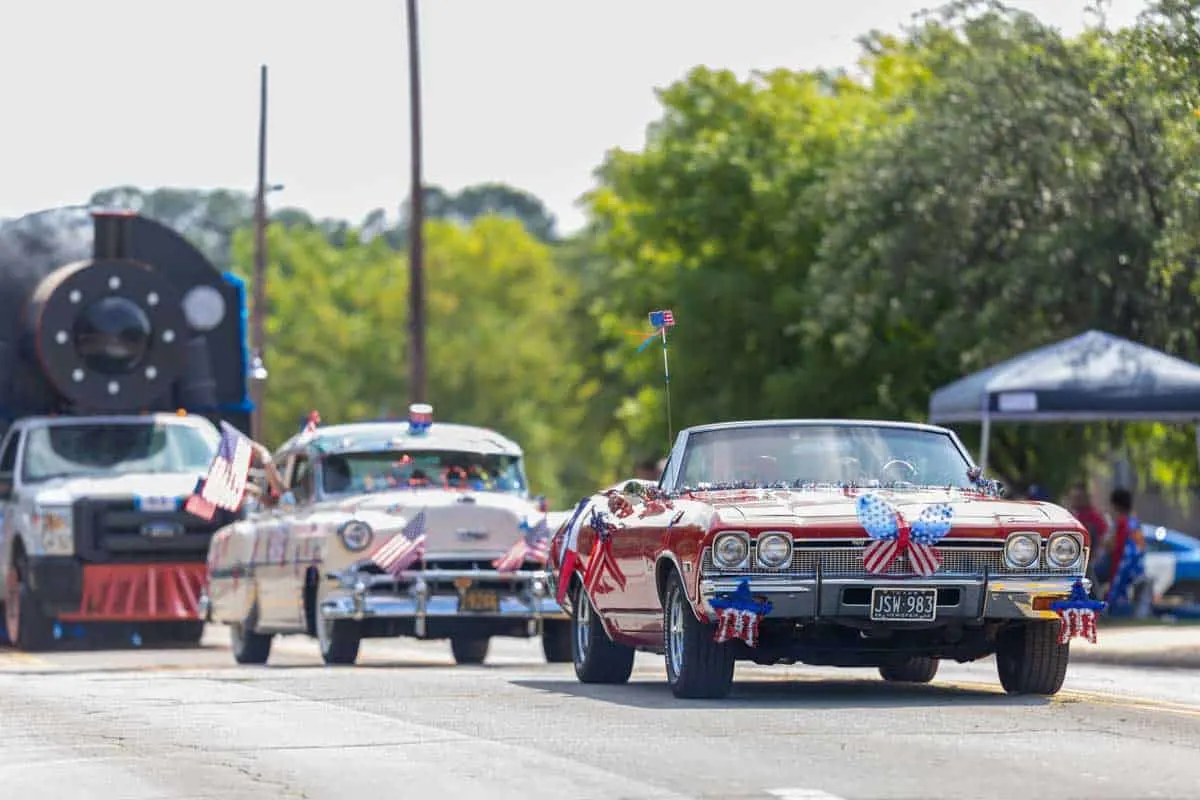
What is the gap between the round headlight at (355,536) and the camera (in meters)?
20.3

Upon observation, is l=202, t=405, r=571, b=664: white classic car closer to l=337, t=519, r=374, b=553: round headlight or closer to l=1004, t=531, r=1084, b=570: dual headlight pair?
l=337, t=519, r=374, b=553: round headlight

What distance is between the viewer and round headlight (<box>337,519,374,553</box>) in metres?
20.3

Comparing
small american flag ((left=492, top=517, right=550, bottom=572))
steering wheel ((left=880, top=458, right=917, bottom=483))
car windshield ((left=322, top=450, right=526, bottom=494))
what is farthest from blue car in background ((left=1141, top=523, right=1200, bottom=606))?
steering wheel ((left=880, top=458, right=917, bottom=483))

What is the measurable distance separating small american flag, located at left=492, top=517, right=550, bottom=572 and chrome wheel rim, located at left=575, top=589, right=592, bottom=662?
359 cm

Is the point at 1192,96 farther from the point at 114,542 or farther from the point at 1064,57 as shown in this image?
the point at 114,542

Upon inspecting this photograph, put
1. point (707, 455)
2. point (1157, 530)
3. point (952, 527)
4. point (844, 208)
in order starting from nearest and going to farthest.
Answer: point (952, 527) → point (707, 455) → point (1157, 530) → point (844, 208)

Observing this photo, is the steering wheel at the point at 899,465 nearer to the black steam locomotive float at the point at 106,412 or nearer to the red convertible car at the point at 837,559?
the red convertible car at the point at 837,559

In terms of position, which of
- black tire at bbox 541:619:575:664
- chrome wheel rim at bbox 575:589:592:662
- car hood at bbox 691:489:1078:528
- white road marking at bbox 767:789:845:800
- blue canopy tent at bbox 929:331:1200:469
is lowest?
black tire at bbox 541:619:575:664

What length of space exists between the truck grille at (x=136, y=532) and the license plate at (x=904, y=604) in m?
13.0

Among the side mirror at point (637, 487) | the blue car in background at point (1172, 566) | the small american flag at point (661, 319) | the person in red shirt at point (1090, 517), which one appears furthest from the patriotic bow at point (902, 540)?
the blue car in background at point (1172, 566)

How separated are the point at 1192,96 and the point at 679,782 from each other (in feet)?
56.3

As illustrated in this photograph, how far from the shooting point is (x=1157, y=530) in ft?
124

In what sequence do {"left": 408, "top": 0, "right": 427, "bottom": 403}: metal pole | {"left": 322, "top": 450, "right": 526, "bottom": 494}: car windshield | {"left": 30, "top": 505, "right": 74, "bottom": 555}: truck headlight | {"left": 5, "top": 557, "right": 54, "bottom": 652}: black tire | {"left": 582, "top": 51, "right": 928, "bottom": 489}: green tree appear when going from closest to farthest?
{"left": 322, "top": 450, "right": 526, "bottom": 494}: car windshield
{"left": 30, "top": 505, "right": 74, "bottom": 555}: truck headlight
{"left": 5, "top": 557, "right": 54, "bottom": 652}: black tire
{"left": 408, "top": 0, "right": 427, "bottom": 403}: metal pole
{"left": 582, "top": 51, "right": 928, "bottom": 489}: green tree

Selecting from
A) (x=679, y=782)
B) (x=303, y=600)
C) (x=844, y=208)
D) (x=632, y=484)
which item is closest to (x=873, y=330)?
(x=844, y=208)
